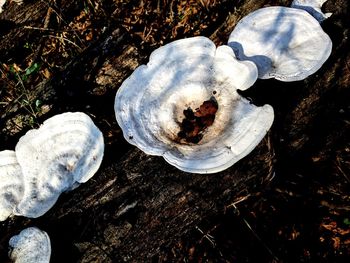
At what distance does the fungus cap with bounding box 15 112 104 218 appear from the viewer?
3287mm

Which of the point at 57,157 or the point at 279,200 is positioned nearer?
the point at 57,157

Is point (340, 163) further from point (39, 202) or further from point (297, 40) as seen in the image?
point (39, 202)

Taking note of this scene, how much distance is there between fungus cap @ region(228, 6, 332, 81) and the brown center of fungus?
21.6 inches

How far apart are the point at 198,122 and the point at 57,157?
1.42m

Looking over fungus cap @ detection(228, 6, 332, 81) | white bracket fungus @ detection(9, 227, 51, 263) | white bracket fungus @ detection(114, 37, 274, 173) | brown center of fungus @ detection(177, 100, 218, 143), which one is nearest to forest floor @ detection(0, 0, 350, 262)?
fungus cap @ detection(228, 6, 332, 81)

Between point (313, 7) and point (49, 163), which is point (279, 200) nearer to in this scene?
point (313, 7)

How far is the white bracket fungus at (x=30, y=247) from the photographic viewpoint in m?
3.05

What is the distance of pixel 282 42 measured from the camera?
329 cm

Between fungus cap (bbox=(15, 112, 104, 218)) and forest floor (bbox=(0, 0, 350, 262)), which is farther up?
fungus cap (bbox=(15, 112, 104, 218))

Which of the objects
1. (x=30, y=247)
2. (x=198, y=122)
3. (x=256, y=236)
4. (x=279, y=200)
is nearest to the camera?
(x=30, y=247)

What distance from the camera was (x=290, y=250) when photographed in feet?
12.7

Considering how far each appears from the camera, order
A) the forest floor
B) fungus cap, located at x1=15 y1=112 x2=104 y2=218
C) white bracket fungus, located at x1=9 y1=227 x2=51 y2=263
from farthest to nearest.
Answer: the forest floor, fungus cap, located at x1=15 y1=112 x2=104 y2=218, white bracket fungus, located at x1=9 y1=227 x2=51 y2=263

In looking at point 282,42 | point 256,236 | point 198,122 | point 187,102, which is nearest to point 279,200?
point 256,236

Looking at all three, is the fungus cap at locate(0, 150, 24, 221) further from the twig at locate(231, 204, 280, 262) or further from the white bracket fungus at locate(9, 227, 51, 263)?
the twig at locate(231, 204, 280, 262)
